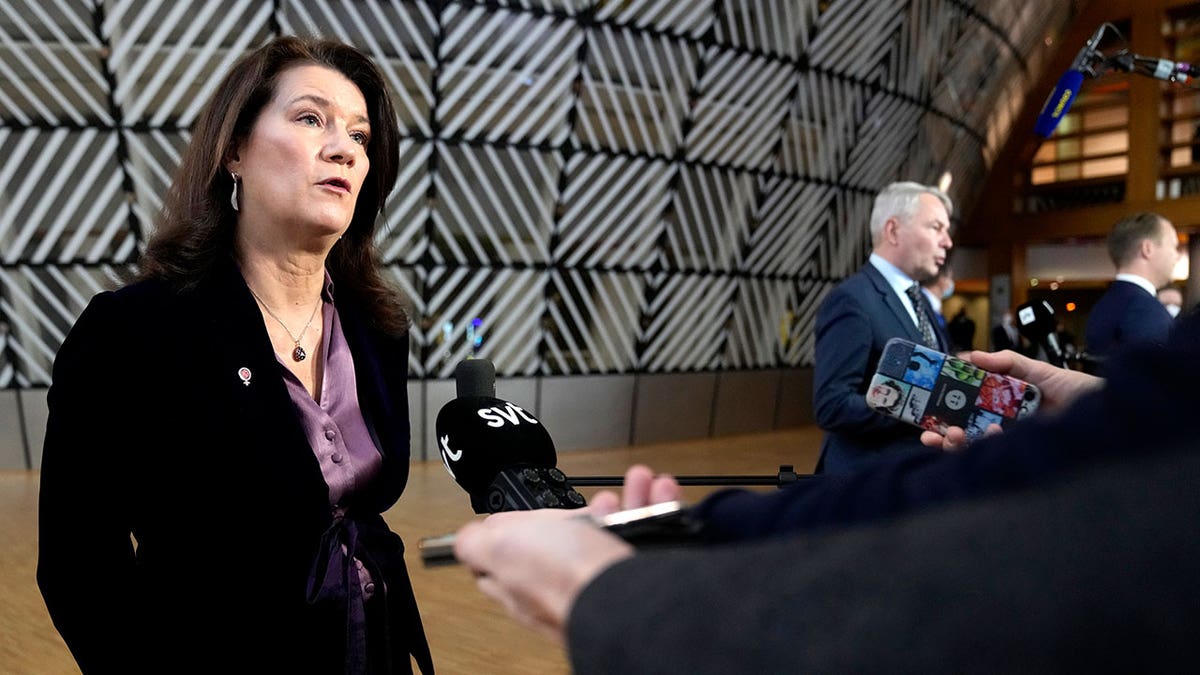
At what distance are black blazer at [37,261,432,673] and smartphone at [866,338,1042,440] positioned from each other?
4.24ft

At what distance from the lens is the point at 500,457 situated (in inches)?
54.3

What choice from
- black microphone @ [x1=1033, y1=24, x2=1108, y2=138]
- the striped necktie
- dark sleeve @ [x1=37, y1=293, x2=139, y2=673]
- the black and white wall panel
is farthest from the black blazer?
the black and white wall panel

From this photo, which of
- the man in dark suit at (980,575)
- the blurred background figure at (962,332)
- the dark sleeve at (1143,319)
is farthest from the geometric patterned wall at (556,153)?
the man in dark suit at (980,575)

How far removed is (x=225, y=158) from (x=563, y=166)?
9912mm

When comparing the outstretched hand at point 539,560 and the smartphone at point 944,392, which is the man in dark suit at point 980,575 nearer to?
the outstretched hand at point 539,560

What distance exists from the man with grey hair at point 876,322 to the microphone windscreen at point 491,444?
214 centimetres

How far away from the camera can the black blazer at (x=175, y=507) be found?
5.48 ft

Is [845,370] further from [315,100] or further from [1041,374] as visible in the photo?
[315,100]

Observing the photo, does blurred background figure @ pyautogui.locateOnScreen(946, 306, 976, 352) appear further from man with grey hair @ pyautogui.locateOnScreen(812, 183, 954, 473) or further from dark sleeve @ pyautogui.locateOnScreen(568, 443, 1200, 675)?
dark sleeve @ pyautogui.locateOnScreen(568, 443, 1200, 675)

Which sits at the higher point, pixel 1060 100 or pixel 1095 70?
pixel 1095 70

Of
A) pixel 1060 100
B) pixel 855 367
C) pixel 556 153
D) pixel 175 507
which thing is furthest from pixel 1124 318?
pixel 556 153

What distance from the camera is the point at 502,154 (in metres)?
11.4

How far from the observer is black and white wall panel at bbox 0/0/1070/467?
10062 millimetres

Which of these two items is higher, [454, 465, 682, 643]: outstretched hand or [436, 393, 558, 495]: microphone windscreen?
[454, 465, 682, 643]: outstretched hand
